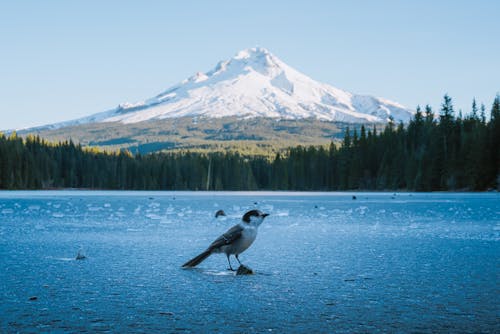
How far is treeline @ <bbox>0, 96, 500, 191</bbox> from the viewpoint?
4200 inches

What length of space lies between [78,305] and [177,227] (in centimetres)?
1876

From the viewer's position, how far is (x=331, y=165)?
156750mm

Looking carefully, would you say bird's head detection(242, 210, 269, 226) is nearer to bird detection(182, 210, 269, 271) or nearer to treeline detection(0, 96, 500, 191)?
bird detection(182, 210, 269, 271)

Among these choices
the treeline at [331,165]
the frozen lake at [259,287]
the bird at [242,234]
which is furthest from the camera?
the treeline at [331,165]

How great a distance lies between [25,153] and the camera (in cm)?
14175

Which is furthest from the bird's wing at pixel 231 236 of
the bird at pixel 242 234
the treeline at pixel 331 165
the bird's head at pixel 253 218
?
the treeline at pixel 331 165

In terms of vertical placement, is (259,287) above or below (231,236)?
below

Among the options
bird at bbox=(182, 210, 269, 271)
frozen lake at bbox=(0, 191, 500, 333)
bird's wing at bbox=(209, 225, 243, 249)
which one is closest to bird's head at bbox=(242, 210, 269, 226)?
bird at bbox=(182, 210, 269, 271)

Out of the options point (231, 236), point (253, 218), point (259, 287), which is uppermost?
point (253, 218)

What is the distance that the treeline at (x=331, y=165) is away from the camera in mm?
106688

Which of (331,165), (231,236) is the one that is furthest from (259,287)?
(331,165)

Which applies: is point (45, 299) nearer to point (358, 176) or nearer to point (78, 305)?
point (78, 305)

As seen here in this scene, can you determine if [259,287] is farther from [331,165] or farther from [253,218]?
[331,165]

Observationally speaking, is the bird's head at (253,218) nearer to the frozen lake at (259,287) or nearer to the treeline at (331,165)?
the frozen lake at (259,287)
